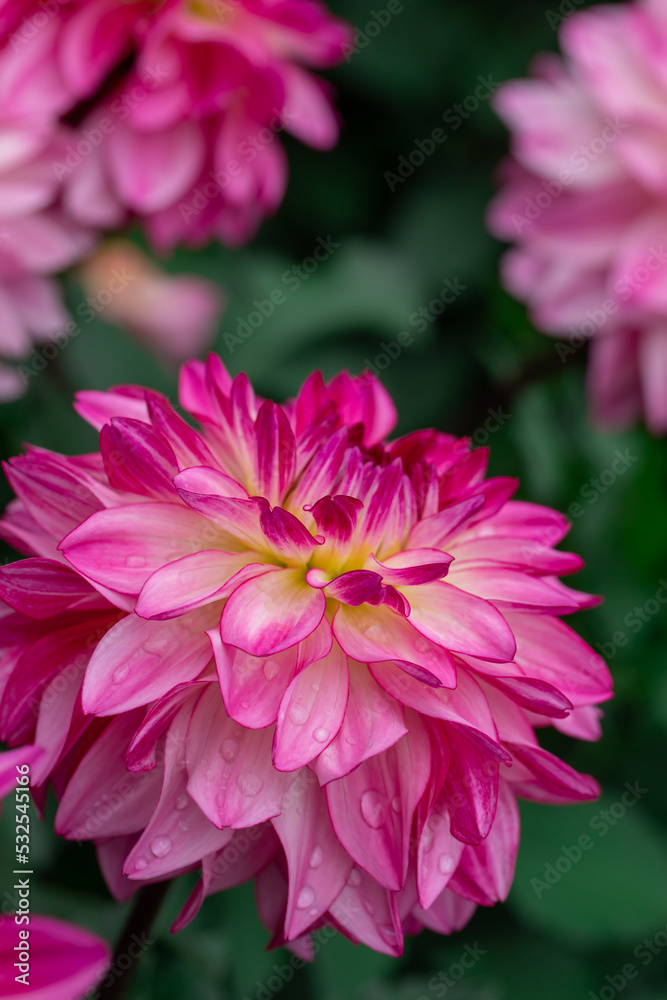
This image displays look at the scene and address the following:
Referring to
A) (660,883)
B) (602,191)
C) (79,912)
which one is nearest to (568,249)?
(602,191)

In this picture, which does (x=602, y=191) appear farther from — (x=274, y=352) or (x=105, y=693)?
(x=105, y=693)

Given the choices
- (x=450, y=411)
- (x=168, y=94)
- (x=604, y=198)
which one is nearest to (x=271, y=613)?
(x=168, y=94)

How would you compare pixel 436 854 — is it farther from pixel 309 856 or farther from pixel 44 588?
pixel 44 588

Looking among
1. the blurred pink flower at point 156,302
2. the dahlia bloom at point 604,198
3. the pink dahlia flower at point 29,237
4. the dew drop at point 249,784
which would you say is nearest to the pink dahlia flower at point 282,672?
the dew drop at point 249,784

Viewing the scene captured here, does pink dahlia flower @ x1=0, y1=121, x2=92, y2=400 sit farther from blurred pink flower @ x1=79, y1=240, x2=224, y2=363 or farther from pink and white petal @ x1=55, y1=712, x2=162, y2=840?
pink and white petal @ x1=55, y1=712, x2=162, y2=840

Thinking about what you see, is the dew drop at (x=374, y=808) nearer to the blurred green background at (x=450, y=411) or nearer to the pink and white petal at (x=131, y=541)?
the pink and white petal at (x=131, y=541)

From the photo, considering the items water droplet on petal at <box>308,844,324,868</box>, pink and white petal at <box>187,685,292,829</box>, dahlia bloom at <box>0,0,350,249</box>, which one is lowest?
water droplet on petal at <box>308,844,324,868</box>

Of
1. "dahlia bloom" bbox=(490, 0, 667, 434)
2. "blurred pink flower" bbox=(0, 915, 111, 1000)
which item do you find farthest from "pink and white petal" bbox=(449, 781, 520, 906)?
"dahlia bloom" bbox=(490, 0, 667, 434)
